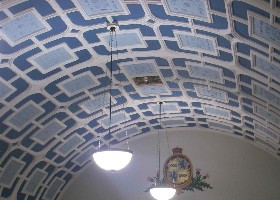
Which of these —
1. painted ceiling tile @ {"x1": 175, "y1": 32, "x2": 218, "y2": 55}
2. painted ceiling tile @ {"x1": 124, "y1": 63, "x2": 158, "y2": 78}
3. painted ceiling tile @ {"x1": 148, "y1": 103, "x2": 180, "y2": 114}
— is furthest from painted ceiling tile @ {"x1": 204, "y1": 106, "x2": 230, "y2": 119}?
painted ceiling tile @ {"x1": 175, "y1": 32, "x2": 218, "y2": 55}

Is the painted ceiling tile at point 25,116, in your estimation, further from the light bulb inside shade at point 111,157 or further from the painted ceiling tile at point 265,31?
the painted ceiling tile at point 265,31

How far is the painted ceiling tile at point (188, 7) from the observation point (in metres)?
7.27

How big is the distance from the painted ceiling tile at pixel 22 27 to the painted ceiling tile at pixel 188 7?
2.21 m

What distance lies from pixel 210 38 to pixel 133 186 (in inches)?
346

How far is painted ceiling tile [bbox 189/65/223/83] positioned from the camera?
32.9 feet

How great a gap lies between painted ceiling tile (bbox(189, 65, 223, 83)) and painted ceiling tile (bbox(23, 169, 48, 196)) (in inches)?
246

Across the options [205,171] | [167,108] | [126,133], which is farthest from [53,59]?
[205,171]

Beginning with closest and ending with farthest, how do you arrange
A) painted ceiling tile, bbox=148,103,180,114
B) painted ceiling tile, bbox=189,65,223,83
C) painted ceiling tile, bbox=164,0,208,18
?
painted ceiling tile, bbox=164,0,208,18
painted ceiling tile, bbox=189,65,223,83
painted ceiling tile, bbox=148,103,180,114

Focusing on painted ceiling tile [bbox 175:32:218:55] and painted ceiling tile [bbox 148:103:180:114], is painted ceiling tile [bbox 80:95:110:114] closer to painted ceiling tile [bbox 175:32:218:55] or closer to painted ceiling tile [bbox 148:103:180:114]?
painted ceiling tile [bbox 148:103:180:114]

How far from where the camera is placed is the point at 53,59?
973 cm

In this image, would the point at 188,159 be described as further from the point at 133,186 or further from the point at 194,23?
the point at 194,23

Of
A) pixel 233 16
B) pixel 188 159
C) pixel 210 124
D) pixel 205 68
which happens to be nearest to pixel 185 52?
pixel 205 68

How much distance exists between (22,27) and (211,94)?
5249 mm

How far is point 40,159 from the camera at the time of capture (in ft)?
46.2
